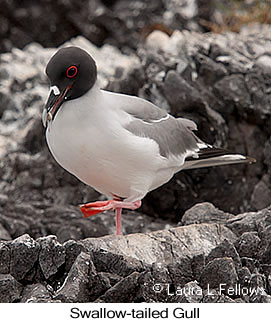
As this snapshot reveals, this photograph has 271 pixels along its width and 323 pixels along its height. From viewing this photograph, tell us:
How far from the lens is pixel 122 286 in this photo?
10.3ft

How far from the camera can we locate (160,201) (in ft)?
18.5

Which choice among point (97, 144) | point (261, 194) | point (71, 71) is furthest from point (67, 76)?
point (261, 194)

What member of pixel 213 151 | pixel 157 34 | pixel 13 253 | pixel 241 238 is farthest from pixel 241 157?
pixel 157 34

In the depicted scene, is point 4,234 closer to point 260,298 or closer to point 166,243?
point 166,243

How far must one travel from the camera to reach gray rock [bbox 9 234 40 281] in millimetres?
3312

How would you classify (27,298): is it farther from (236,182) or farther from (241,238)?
(236,182)

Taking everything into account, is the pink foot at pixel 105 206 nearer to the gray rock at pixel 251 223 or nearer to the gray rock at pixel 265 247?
the gray rock at pixel 251 223

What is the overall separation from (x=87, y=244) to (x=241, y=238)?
76 centimetres

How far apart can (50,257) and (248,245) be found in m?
0.95

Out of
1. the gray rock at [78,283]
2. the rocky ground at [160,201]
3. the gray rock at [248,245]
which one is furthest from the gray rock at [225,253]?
the gray rock at [78,283]

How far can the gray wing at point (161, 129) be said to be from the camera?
388 centimetres

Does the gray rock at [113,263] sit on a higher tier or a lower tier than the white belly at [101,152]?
lower

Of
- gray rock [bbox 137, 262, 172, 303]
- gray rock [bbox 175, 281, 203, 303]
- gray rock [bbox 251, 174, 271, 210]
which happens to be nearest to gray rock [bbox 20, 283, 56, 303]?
gray rock [bbox 137, 262, 172, 303]

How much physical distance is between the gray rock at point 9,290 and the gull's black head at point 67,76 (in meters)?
0.83
